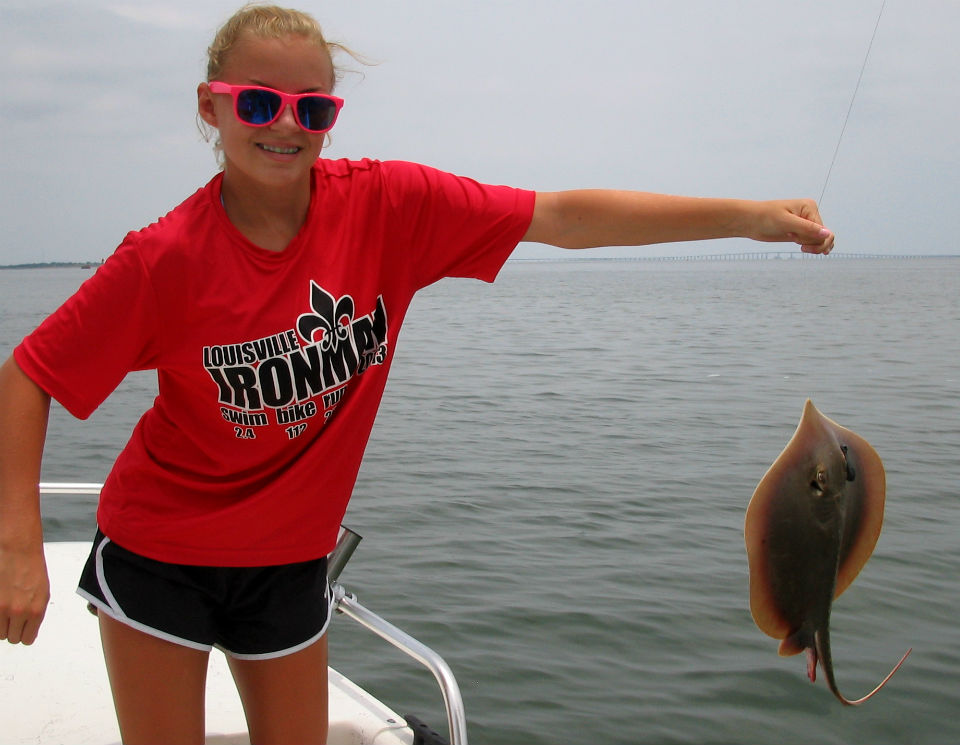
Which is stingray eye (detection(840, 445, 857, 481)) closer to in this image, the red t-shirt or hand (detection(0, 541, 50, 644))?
the red t-shirt

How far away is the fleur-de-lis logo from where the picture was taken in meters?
2.07

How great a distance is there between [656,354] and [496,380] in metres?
4.76

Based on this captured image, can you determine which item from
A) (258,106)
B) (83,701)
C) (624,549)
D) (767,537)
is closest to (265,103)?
(258,106)

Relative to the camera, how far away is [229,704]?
314 centimetres

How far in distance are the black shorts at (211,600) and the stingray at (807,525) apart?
1053 millimetres

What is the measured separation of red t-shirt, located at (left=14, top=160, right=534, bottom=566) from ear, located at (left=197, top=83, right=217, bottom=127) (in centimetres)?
14

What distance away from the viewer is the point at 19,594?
6.21ft

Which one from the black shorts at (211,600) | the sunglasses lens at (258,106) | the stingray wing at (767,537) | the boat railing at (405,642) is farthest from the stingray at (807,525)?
the sunglasses lens at (258,106)

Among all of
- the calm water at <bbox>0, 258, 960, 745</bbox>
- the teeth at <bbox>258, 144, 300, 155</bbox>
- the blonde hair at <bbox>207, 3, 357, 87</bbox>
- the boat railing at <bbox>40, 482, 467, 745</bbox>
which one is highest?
the blonde hair at <bbox>207, 3, 357, 87</bbox>

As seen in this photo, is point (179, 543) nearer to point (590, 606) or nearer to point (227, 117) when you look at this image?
point (227, 117)

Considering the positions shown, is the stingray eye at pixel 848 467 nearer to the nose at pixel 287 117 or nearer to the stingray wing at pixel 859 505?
the stingray wing at pixel 859 505

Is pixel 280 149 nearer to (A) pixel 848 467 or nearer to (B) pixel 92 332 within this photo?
(B) pixel 92 332

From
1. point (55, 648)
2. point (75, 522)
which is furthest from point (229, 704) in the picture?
point (75, 522)

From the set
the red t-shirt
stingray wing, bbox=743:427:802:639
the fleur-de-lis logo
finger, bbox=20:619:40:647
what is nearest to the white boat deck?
Result: the red t-shirt
